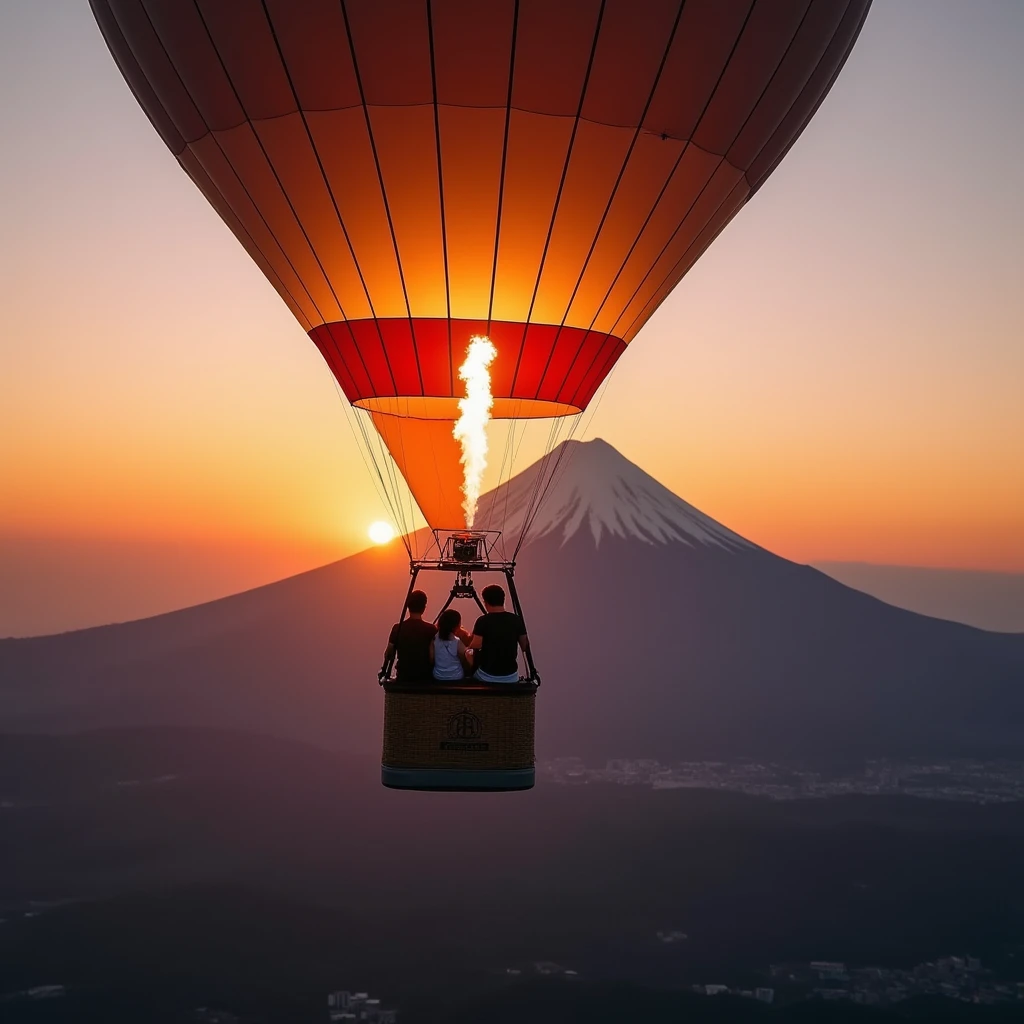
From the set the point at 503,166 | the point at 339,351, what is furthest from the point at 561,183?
the point at 339,351

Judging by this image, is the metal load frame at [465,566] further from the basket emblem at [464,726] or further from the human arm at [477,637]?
the basket emblem at [464,726]

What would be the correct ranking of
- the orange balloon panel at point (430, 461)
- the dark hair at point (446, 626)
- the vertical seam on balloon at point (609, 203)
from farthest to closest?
the orange balloon panel at point (430, 461) → the vertical seam on balloon at point (609, 203) → the dark hair at point (446, 626)

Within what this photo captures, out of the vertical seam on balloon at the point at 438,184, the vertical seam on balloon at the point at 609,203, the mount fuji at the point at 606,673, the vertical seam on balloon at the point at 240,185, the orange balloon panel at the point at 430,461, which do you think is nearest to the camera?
the vertical seam on balloon at the point at 438,184

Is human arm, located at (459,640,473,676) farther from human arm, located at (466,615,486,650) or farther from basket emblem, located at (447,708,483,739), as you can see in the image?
basket emblem, located at (447,708,483,739)

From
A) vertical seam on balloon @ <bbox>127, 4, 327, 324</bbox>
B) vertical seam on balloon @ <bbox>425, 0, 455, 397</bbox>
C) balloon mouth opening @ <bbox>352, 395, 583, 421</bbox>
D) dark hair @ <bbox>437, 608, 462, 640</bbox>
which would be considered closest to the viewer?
dark hair @ <bbox>437, 608, 462, 640</bbox>

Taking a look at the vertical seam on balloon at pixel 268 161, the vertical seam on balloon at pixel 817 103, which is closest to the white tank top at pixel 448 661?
the vertical seam on balloon at pixel 268 161

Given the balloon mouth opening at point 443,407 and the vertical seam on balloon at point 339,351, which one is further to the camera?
the vertical seam on balloon at point 339,351

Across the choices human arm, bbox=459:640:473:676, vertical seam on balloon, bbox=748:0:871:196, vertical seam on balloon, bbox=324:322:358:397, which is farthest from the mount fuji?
human arm, bbox=459:640:473:676

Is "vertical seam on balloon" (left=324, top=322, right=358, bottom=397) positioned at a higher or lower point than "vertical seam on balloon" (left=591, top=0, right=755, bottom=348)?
lower
